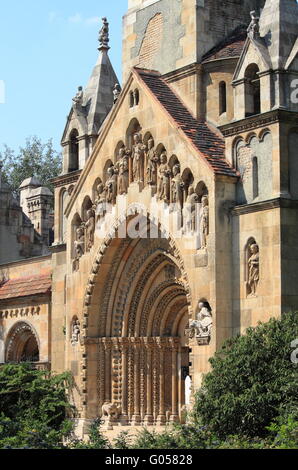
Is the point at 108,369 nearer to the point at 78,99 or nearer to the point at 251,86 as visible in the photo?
the point at 78,99

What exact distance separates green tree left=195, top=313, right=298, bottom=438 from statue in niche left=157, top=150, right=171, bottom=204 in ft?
A: 18.3

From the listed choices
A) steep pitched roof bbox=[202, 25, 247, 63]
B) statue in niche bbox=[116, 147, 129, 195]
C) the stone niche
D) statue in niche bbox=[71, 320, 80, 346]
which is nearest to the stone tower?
steep pitched roof bbox=[202, 25, 247, 63]

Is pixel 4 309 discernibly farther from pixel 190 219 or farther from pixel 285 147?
pixel 285 147

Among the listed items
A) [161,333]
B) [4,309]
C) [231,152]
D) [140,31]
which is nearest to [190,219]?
[231,152]

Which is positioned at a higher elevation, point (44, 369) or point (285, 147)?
point (285, 147)

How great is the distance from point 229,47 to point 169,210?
18.7 ft

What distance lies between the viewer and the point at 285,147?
2895 centimetres

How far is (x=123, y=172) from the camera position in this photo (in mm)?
33750

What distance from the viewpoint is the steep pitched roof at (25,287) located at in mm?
39812

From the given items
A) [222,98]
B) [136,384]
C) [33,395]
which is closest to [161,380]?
[136,384]

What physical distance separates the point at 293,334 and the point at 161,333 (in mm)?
8209

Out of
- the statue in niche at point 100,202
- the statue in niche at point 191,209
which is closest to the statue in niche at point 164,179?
the statue in niche at point 191,209

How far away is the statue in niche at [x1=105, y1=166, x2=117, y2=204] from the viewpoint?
3416 cm

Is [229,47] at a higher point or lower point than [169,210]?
higher
